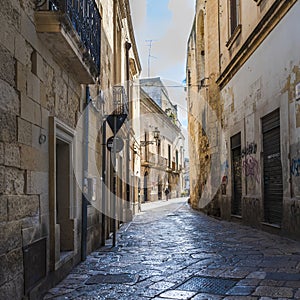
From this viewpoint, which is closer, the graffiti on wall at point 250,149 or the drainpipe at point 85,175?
the drainpipe at point 85,175

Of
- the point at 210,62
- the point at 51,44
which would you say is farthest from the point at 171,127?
the point at 51,44

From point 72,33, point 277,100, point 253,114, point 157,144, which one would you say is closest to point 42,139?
point 72,33

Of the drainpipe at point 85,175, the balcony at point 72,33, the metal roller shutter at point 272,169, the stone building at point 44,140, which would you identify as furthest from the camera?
the metal roller shutter at point 272,169

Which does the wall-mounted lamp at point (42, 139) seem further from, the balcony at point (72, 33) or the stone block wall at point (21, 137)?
the balcony at point (72, 33)

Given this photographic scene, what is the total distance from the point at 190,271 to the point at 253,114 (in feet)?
20.9

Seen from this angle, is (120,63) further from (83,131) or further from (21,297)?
(21,297)

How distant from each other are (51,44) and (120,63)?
8877mm

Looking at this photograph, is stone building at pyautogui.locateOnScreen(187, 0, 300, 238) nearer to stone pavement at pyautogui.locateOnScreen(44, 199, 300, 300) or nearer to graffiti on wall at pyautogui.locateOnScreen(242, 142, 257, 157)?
graffiti on wall at pyautogui.locateOnScreen(242, 142, 257, 157)

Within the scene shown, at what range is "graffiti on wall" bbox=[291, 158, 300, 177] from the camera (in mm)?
7827

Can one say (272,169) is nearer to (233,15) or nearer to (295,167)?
(295,167)

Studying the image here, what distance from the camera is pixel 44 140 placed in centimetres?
447

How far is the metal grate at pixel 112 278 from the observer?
4954mm

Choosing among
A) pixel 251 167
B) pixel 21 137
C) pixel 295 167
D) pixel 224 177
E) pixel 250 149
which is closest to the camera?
pixel 21 137

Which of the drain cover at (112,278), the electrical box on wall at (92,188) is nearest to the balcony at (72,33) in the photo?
the electrical box on wall at (92,188)
